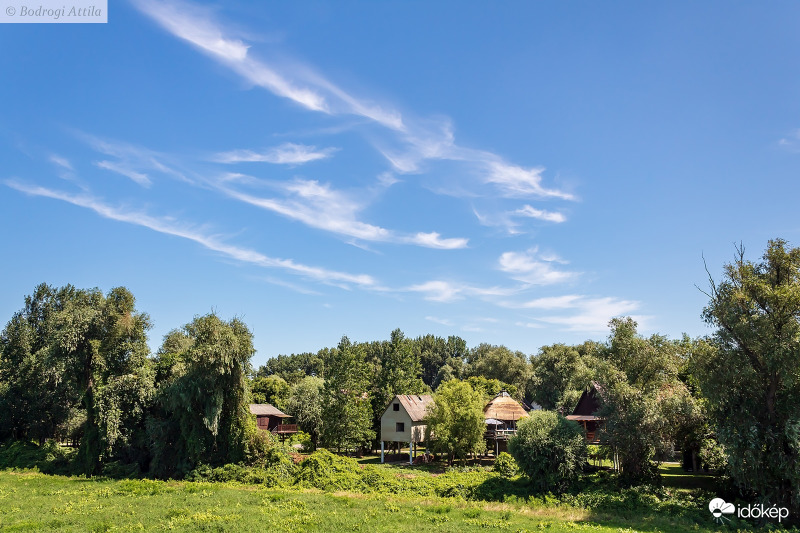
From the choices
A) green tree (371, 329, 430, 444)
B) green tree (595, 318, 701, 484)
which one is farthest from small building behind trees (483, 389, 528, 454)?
green tree (595, 318, 701, 484)

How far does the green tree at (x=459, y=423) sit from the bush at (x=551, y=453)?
518 inches

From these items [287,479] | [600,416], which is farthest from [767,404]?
[287,479]

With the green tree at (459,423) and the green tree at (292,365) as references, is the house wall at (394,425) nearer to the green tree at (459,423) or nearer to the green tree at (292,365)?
the green tree at (459,423)

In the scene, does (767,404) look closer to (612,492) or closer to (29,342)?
(612,492)

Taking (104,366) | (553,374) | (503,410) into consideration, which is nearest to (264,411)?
(104,366)

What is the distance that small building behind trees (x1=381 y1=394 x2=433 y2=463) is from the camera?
166 feet

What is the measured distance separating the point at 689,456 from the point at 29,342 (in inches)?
2707

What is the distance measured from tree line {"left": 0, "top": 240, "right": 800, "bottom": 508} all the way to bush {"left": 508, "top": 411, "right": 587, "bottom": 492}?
6.93 ft

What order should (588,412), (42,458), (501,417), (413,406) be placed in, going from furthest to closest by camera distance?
1. (413,406)
2. (501,417)
3. (588,412)
4. (42,458)

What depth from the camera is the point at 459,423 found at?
4478 cm

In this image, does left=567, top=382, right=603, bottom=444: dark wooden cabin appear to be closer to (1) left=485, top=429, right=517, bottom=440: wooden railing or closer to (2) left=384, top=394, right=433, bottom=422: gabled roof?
(1) left=485, top=429, right=517, bottom=440: wooden railing

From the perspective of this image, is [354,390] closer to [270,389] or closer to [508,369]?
[270,389]

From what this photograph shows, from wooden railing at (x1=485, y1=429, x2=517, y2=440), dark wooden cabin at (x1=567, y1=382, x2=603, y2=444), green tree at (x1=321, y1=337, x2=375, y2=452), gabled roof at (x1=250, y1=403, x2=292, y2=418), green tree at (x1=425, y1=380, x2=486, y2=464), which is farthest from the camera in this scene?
gabled roof at (x1=250, y1=403, x2=292, y2=418)

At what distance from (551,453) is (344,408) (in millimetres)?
27219
